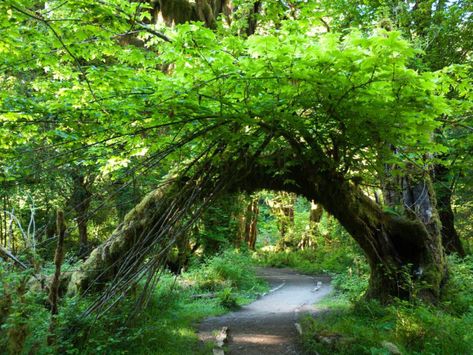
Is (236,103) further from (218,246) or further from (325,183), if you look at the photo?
(218,246)

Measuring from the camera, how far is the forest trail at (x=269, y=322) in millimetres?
7148

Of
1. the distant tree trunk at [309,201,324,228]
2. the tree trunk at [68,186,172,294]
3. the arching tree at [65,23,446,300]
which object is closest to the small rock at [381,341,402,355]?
the arching tree at [65,23,446,300]

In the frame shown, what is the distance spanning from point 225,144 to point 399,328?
3802 mm

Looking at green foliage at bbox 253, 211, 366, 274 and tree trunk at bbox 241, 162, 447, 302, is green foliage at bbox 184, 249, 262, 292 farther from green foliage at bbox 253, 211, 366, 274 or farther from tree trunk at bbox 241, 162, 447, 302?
green foliage at bbox 253, 211, 366, 274

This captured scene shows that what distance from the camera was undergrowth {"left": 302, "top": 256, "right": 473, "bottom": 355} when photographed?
5.15 metres

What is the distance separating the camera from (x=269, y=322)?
9047mm

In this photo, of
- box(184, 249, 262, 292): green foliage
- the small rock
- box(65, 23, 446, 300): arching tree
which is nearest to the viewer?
box(65, 23, 446, 300): arching tree

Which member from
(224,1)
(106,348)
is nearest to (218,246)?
(224,1)

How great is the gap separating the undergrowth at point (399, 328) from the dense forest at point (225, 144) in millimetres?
33

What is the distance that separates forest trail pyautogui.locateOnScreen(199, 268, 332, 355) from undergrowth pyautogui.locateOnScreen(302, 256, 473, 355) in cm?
56

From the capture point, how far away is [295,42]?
3.90 meters

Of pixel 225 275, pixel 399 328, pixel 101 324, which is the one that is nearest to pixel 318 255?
pixel 225 275

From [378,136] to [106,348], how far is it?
4.69 m

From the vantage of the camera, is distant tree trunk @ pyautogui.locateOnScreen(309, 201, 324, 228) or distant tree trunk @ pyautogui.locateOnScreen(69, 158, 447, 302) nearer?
distant tree trunk @ pyautogui.locateOnScreen(69, 158, 447, 302)
